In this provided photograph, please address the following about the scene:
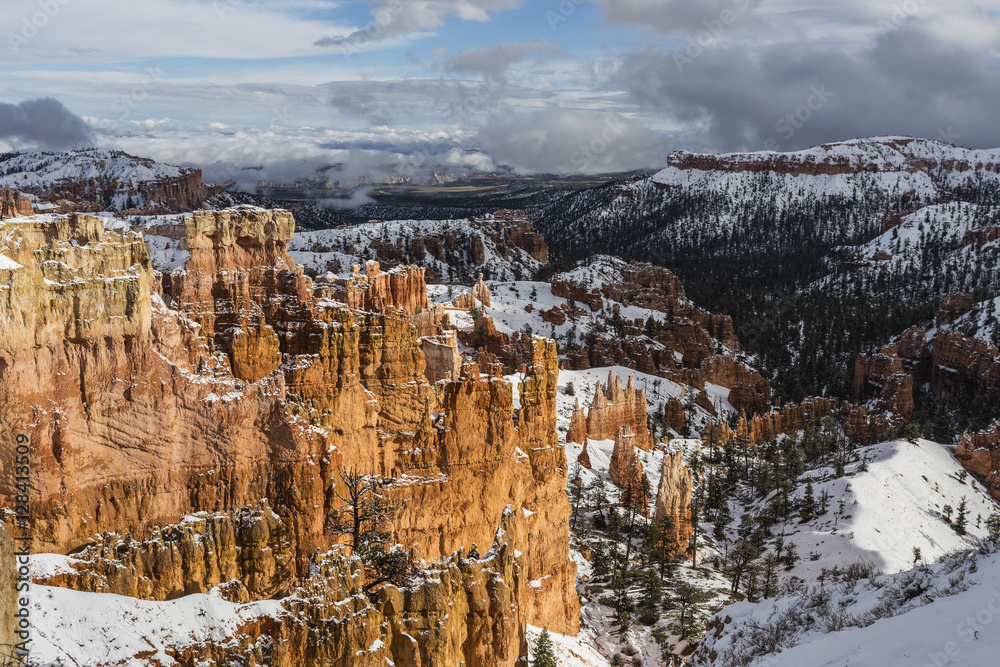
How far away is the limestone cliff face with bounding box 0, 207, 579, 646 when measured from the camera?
17703 millimetres

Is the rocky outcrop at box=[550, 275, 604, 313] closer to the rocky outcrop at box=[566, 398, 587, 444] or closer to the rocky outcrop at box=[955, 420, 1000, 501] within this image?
the rocky outcrop at box=[566, 398, 587, 444]

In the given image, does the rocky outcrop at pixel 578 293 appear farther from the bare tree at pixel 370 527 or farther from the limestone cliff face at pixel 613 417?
the bare tree at pixel 370 527

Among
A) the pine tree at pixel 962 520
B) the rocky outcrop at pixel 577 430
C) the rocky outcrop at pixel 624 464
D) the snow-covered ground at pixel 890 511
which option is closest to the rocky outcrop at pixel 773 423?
the snow-covered ground at pixel 890 511

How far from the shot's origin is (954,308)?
407 feet

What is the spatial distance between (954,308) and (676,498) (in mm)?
100403

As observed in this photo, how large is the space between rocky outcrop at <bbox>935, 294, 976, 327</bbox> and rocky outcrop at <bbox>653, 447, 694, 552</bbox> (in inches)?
3773

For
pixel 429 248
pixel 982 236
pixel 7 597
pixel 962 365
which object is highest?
pixel 982 236

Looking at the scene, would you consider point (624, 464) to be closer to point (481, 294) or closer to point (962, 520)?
point (962, 520)

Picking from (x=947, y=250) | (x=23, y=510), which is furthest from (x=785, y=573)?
(x=947, y=250)

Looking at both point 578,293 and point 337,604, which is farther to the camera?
point 578,293

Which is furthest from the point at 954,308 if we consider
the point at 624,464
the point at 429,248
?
the point at 429,248

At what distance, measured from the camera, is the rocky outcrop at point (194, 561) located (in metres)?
16.6

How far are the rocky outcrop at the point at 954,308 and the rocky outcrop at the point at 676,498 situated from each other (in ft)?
314

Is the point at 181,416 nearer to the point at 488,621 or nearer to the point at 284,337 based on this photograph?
the point at 284,337
